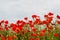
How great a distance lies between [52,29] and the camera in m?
6.20

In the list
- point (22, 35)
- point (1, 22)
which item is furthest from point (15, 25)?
point (1, 22)

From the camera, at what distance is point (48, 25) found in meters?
6.25

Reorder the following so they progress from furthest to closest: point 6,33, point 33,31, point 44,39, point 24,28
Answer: point 6,33
point 24,28
point 33,31
point 44,39

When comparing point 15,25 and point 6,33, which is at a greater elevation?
point 15,25

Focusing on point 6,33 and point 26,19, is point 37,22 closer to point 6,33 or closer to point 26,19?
point 26,19

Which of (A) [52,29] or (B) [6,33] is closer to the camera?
(A) [52,29]

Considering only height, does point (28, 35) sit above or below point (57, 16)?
below

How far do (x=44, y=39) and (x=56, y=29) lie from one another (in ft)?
2.50

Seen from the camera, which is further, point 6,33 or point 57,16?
point 6,33

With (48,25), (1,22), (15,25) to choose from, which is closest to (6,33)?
(1,22)

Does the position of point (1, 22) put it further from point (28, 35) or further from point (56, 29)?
point (56, 29)

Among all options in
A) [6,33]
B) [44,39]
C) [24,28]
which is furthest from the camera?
[6,33]

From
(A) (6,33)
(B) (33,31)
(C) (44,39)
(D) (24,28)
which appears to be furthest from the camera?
(A) (6,33)

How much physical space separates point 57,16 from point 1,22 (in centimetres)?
173
